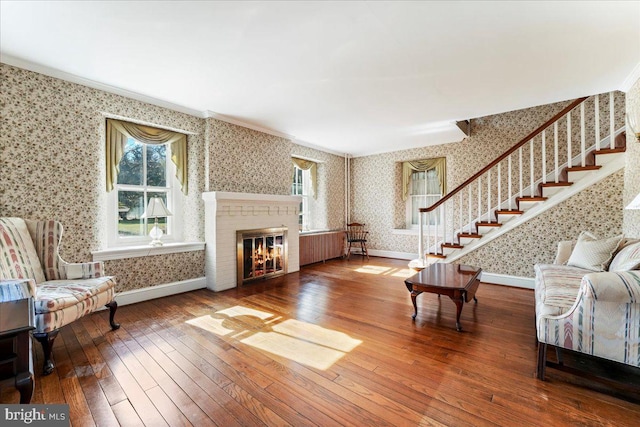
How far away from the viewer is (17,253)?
245 centimetres

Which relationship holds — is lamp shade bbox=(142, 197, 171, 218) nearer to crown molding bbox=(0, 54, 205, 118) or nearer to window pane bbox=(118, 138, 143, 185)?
window pane bbox=(118, 138, 143, 185)

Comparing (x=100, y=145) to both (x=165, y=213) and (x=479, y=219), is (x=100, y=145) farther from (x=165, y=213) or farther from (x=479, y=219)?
(x=479, y=219)

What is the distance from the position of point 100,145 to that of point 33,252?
1.40 m

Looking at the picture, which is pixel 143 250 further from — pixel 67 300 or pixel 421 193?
pixel 421 193

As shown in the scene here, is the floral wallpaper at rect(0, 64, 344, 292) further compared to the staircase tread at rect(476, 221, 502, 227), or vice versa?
the staircase tread at rect(476, 221, 502, 227)

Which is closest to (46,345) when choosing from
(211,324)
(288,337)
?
(211,324)

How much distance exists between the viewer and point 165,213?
3.68 metres

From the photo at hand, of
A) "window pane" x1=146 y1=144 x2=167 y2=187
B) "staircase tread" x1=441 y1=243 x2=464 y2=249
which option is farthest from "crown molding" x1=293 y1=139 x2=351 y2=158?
"staircase tread" x1=441 y1=243 x2=464 y2=249

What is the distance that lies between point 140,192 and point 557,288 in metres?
4.78

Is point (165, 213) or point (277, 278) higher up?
point (165, 213)

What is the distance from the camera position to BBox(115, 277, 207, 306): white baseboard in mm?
3438

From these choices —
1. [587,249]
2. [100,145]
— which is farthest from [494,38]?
[100,145]

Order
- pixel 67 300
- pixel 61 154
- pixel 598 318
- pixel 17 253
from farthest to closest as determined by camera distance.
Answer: pixel 61 154 → pixel 17 253 → pixel 67 300 → pixel 598 318

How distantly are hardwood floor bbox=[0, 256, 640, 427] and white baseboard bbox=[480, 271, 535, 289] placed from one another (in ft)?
2.77
